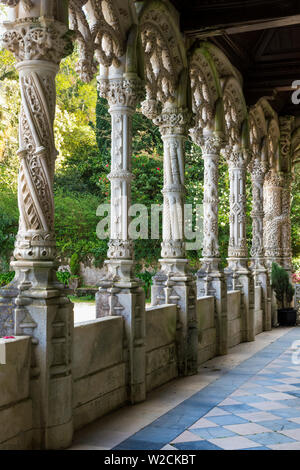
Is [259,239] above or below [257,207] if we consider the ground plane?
below

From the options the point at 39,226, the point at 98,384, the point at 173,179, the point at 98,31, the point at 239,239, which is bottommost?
the point at 98,384

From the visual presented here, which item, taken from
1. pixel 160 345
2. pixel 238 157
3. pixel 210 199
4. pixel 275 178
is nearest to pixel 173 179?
pixel 210 199

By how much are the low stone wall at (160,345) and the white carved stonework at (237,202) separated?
10.8 feet

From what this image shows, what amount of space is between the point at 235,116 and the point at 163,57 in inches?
126

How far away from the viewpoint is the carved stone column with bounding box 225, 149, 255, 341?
32.5 feet

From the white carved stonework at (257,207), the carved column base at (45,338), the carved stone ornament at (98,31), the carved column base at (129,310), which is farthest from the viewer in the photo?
the white carved stonework at (257,207)

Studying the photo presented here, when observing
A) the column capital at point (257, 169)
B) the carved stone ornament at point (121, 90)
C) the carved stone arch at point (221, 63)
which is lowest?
the carved stone ornament at point (121, 90)

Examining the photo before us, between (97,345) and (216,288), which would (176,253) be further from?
(97,345)

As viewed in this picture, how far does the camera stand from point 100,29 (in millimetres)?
5312

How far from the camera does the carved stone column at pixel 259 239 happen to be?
11345 millimetres

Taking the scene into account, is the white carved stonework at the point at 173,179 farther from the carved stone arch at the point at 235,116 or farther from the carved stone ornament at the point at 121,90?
the carved stone arch at the point at 235,116

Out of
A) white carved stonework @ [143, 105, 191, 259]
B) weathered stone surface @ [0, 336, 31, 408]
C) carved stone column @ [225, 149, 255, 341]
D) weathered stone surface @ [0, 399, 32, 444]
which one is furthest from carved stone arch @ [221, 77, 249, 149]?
weathered stone surface @ [0, 399, 32, 444]

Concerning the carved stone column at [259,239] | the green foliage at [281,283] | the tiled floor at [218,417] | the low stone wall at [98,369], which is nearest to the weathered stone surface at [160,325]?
the tiled floor at [218,417]

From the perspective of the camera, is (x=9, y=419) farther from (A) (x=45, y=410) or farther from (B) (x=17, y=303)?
(B) (x=17, y=303)
